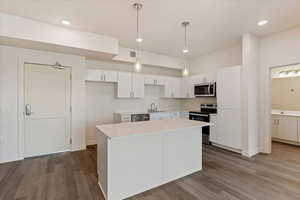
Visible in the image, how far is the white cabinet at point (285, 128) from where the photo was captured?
4.26 meters

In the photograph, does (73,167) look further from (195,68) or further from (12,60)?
(195,68)

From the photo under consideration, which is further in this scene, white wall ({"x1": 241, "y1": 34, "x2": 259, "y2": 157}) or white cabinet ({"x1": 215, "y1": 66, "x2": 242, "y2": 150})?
white cabinet ({"x1": 215, "y1": 66, "x2": 242, "y2": 150})

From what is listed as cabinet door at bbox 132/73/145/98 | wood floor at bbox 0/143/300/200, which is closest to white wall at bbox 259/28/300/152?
wood floor at bbox 0/143/300/200

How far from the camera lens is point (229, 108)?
3.96 meters

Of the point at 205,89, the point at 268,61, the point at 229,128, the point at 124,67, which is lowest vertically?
the point at 229,128

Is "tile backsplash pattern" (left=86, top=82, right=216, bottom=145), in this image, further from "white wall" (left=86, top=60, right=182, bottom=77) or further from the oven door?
the oven door

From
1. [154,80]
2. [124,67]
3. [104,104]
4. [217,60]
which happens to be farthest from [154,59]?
[104,104]

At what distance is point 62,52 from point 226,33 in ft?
13.5

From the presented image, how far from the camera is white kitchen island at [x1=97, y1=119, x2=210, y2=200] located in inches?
78.2

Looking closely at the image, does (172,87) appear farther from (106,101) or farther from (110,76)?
(106,101)

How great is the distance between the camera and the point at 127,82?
4.69m

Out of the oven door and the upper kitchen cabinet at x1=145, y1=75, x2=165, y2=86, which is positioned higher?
the upper kitchen cabinet at x1=145, y1=75, x2=165, y2=86

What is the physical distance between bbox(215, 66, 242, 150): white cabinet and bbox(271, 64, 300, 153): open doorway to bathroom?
3.71 feet

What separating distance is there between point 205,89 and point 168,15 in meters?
2.75
